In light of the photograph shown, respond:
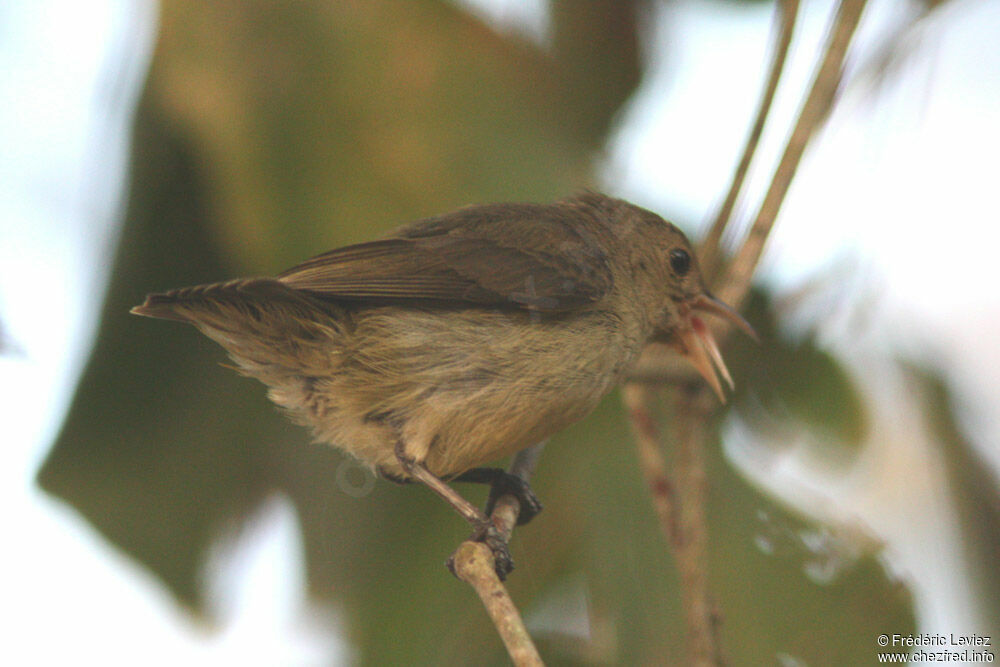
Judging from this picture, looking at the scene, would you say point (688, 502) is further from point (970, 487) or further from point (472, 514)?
point (970, 487)

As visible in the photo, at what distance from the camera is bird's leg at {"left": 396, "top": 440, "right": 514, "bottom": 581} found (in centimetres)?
291

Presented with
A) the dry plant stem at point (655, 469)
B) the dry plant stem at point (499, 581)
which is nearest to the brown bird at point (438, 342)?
the dry plant stem at point (499, 581)

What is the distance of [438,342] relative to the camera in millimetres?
3170

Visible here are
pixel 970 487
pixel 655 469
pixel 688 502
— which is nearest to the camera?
pixel 688 502

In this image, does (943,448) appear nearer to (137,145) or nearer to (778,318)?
(778,318)

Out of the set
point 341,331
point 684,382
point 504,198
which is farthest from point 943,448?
point 341,331

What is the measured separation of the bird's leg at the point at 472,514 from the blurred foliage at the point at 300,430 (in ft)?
2.70

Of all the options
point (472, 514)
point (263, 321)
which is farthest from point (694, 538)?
point (263, 321)

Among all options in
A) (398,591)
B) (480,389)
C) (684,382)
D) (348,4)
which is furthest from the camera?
(348,4)

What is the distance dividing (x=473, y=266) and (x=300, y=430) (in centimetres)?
141

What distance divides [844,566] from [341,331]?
201cm

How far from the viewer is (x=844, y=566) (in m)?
3.65

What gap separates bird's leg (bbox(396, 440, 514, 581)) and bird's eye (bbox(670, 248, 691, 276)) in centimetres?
125

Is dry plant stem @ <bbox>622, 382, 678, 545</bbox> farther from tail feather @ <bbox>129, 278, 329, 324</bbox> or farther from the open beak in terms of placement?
tail feather @ <bbox>129, 278, 329, 324</bbox>
